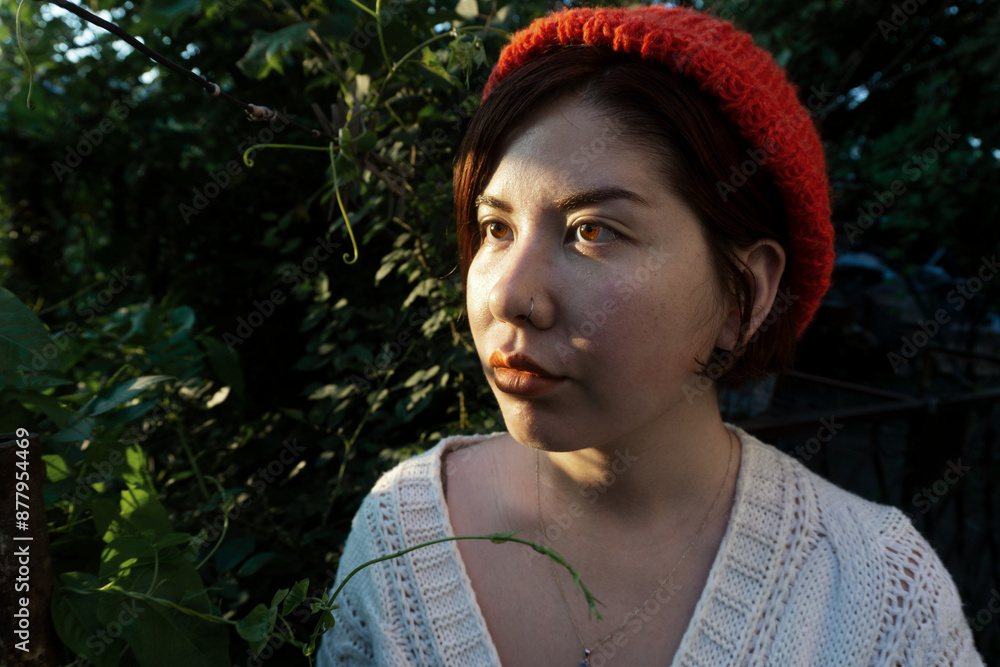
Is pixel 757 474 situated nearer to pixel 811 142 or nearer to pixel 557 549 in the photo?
pixel 557 549

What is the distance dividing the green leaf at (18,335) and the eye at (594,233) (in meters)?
0.78

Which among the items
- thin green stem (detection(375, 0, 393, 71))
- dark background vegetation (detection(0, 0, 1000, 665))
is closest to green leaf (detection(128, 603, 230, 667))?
dark background vegetation (detection(0, 0, 1000, 665))

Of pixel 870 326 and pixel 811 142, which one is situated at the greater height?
pixel 811 142

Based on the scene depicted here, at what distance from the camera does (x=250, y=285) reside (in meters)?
2.27

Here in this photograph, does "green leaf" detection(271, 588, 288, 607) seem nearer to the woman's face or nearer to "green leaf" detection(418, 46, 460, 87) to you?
the woman's face

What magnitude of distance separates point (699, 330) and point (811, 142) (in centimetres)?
43

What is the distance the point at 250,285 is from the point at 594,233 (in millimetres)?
1586

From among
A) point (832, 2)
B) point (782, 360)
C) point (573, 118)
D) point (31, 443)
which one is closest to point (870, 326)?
point (832, 2)

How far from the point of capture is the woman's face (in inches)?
40.4

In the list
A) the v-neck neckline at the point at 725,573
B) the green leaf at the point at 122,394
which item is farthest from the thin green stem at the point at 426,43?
the v-neck neckline at the point at 725,573

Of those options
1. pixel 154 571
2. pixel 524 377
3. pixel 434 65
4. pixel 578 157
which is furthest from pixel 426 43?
pixel 154 571

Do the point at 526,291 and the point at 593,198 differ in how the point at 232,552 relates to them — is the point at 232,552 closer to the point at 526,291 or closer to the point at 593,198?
the point at 526,291

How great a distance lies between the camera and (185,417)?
1.96 metres

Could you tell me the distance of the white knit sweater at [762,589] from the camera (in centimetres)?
113
